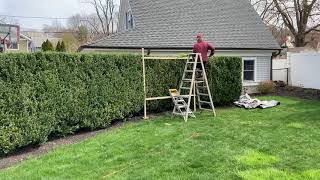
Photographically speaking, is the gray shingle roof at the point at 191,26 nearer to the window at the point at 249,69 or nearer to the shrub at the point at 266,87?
the window at the point at 249,69

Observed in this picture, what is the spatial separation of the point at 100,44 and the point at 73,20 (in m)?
54.5

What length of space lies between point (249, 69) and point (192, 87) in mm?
Answer: 8952

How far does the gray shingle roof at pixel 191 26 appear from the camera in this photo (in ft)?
57.8

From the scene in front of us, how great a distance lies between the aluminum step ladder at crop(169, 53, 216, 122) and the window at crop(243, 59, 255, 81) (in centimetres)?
712

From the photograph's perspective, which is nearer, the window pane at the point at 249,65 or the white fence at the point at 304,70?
the white fence at the point at 304,70

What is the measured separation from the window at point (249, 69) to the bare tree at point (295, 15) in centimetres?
874

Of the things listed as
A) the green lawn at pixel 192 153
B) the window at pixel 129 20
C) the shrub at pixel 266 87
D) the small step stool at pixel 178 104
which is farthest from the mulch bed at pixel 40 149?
the shrub at pixel 266 87

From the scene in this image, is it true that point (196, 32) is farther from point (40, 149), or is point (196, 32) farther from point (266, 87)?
point (40, 149)

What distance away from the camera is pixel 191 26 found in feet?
63.7

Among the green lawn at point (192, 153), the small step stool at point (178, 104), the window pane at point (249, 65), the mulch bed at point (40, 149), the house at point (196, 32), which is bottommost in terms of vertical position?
the mulch bed at point (40, 149)

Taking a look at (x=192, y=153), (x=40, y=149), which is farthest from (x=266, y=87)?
(x=40, y=149)

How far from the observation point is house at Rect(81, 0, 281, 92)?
57.4 feet

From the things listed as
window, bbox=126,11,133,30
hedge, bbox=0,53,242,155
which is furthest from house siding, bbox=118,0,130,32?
hedge, bbox=0,53,242,155


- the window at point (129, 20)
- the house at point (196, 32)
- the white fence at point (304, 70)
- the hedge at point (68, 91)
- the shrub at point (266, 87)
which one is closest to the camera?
the hedge at point (68, 91)
